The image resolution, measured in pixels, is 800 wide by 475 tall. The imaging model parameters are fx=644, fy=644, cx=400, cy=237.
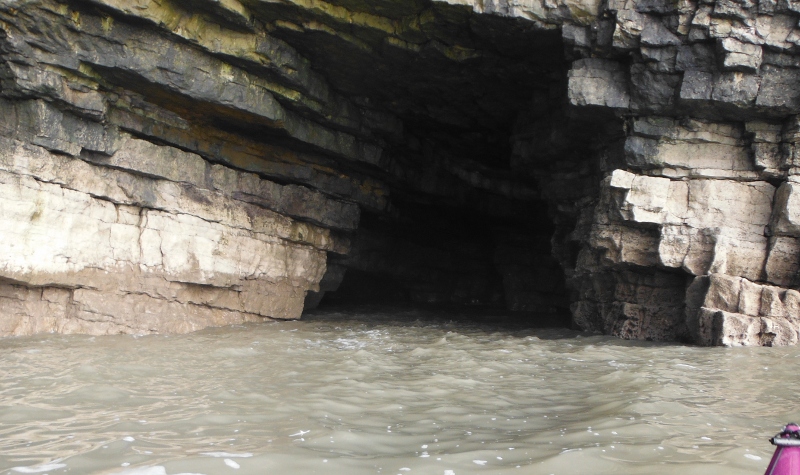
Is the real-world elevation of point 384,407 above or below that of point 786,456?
below

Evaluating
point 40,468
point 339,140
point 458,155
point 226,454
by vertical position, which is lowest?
point 40,468

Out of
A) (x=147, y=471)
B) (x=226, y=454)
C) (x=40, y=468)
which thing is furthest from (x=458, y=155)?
(x=40, y=468)

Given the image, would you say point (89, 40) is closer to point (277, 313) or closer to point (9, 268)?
point (9, 268)

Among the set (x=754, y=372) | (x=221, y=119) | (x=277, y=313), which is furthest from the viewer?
(x=277, y=313)

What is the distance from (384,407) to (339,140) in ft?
30.7

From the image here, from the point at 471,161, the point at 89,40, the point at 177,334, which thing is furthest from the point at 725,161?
the point at 89,40

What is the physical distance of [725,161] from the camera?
38.0 feet

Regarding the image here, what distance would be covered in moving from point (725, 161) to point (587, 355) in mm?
4859

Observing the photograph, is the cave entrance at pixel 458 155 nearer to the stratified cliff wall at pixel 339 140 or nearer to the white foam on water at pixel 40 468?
the stratified cliff wall at pixel 339 140

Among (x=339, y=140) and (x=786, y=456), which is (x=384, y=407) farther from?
(x=339, y=140)

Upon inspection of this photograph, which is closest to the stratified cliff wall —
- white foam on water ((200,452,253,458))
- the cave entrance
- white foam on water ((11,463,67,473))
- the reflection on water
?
the cave entrance

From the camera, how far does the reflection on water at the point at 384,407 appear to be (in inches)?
168

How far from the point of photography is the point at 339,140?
14.6 metres

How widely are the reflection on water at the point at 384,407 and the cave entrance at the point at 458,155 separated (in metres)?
5.66
